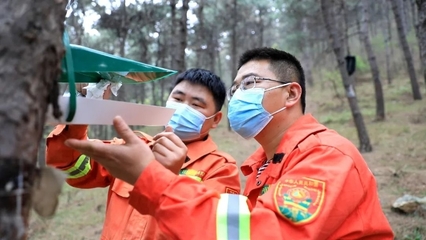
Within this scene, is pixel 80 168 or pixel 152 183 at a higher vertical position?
pixel 152 183

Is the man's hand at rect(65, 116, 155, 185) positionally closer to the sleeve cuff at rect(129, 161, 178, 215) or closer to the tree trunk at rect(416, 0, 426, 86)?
the sleeve cuff at rect(129, 161, 178, 215)

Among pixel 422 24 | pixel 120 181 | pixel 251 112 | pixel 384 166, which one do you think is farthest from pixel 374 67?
pixel 120 181

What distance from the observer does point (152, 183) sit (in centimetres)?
128

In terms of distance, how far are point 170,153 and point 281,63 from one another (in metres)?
1.05

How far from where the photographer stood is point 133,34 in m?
16.4

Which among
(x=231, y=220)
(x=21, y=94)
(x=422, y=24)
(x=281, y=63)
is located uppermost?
(x=422, y=24)

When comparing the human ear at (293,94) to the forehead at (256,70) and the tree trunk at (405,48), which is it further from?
the tree trunk at (405,48)

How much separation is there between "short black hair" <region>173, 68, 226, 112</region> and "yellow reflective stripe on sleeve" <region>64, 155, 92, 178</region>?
916mm

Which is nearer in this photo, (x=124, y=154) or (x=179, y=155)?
(x=124, y=154)

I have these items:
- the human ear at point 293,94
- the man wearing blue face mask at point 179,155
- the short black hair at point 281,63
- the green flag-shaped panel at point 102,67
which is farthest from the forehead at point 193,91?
the green flag-shaped panel at point 102,67

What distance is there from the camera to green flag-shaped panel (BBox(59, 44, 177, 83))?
3.94ft

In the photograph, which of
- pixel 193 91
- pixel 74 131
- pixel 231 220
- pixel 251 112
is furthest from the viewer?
pixel 193 91

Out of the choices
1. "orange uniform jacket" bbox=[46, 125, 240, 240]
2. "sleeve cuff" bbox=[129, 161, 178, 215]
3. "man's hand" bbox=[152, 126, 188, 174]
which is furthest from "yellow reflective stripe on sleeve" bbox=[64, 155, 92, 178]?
"sleeve cuff" bbox=[129, 161, 178, 215]

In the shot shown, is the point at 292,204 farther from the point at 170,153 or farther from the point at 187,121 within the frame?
the point at 187,121
